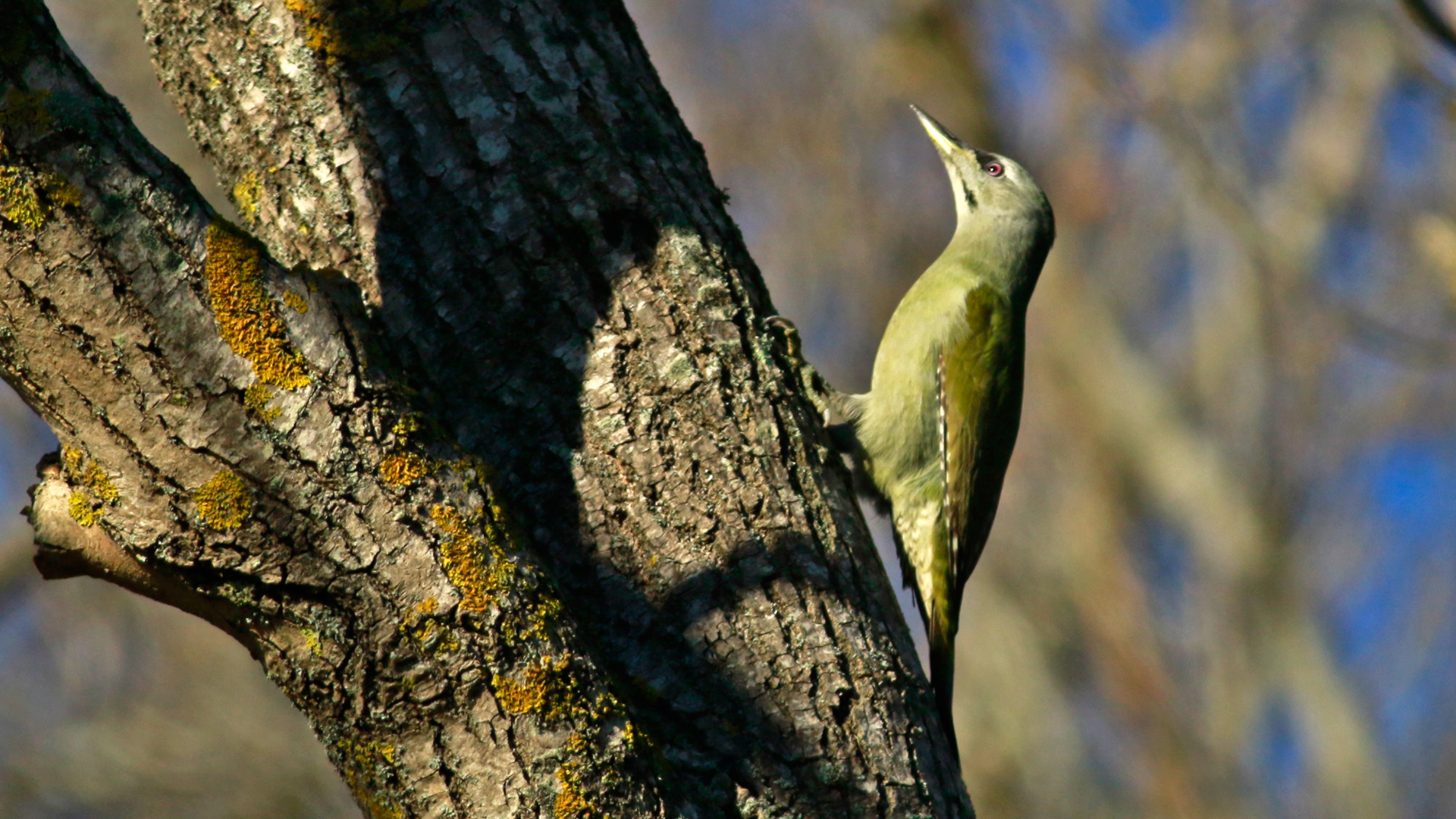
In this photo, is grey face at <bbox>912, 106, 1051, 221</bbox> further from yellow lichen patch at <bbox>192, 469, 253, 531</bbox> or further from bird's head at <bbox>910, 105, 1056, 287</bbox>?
yellow lichen patch at <bbox>192, 469, 253, 531</bbox>

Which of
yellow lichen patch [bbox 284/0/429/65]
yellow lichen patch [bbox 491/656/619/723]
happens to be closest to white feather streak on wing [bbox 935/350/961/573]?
yellow lichen patch [bbox 284/0/429/65]

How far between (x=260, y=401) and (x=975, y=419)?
299 centimetres

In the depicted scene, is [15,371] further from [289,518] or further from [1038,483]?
[1038,483]

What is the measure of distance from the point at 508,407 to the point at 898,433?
6.91ft

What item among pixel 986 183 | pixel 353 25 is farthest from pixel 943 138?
pixel 353 25

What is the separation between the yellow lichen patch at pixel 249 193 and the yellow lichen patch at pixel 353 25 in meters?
0.30

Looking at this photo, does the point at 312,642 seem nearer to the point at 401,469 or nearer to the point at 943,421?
the point at 401,469

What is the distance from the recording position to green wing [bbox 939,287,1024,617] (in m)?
4.32

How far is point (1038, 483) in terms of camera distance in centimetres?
1099

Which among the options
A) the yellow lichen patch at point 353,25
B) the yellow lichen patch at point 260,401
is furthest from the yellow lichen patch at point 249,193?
the yellow lichen patch at point 260,401

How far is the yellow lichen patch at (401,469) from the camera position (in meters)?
1.90

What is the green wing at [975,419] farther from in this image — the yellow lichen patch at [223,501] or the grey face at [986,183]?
the yellow lichen patch at [223,501]

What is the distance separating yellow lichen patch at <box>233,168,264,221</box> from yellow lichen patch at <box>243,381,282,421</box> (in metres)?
Result: 0.99

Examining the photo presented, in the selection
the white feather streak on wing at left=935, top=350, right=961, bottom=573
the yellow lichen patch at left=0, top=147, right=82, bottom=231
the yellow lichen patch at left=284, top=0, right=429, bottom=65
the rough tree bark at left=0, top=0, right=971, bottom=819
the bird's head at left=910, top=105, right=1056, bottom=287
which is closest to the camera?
the yellow lichen patch at left=0, top=147, right=82, bottom=231
